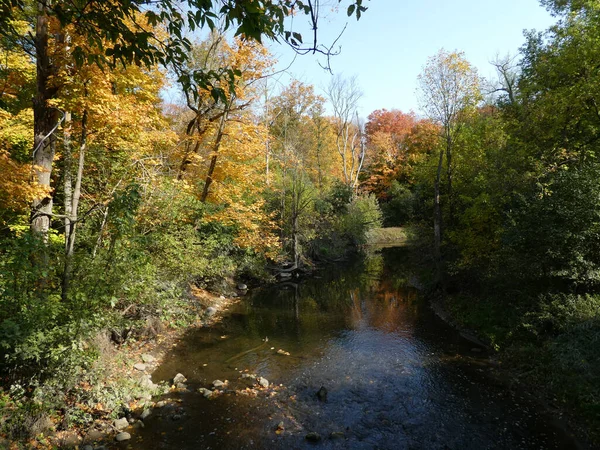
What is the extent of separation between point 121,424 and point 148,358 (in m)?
3.54

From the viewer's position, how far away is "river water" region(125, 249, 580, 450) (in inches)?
296

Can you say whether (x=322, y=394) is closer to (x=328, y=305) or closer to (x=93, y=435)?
(x=93, y=435)

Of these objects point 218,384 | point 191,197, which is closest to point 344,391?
point 218,384

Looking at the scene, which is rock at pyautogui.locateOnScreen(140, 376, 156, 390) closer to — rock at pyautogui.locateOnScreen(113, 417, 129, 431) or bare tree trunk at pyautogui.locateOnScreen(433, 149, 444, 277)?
rock at pyautogui.locateOnScreen(113, 417, 129, 431)

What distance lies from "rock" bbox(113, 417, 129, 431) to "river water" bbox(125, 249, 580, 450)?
37 centimetres

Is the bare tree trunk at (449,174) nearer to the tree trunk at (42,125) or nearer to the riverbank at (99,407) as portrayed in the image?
the riverbank at (99,407)

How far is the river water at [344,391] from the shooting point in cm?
751

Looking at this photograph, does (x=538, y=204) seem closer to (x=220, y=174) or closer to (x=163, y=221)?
(x=163, y=221)

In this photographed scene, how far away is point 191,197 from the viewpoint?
12.8 metres

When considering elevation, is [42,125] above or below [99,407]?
above

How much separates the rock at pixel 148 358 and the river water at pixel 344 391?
382 mm

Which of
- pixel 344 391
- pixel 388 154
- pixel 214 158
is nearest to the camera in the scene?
pixel 344 391

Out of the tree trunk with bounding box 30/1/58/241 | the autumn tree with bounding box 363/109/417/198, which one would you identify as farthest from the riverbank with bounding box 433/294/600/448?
the autumn tree with bounding box 363/109/417/198

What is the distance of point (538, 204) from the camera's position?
36.9ft
